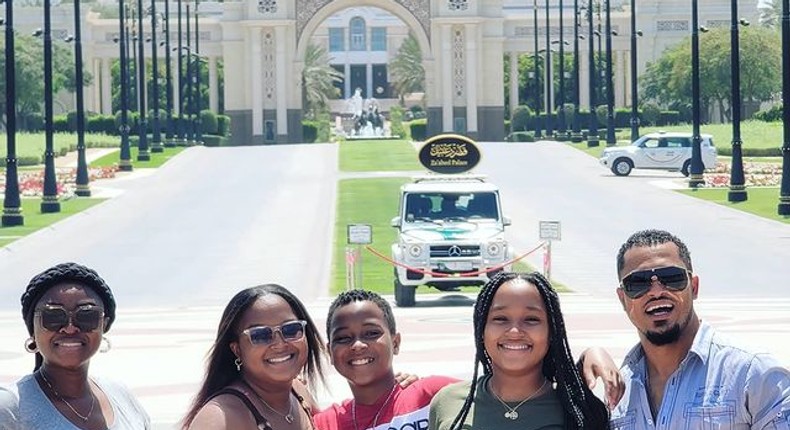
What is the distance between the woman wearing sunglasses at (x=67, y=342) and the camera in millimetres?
6398

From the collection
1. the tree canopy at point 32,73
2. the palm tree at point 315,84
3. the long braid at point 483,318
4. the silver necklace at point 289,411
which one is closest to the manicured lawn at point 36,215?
the silver necklace at point 289,411

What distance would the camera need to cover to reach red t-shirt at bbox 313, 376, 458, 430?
21.3 feet

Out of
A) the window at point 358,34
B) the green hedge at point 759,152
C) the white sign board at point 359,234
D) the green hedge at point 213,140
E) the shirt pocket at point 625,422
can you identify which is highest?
the window at point 358,34

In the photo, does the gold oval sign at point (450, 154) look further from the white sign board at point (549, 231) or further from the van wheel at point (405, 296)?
the van wheel at point (405, 296)

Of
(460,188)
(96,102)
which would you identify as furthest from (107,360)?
(96,102)

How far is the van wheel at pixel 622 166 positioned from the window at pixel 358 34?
114476 millimetres

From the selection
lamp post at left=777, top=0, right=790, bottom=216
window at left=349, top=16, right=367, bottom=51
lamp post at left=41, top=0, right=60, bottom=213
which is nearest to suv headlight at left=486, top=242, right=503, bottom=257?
lamp post at left=777, top=0, right=790, bottom=216

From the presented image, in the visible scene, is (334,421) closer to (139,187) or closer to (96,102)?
(139,187)

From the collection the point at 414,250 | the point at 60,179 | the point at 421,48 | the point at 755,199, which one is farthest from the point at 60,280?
the point at 421,48

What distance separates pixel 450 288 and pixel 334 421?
A: 2066cm

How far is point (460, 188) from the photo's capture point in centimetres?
2655

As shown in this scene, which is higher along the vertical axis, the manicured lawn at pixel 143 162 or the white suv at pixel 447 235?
the manicured lawn at pixel 143 162

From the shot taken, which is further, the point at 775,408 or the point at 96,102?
the point at 96,102

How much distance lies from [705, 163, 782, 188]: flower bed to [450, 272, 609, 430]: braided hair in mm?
45242
